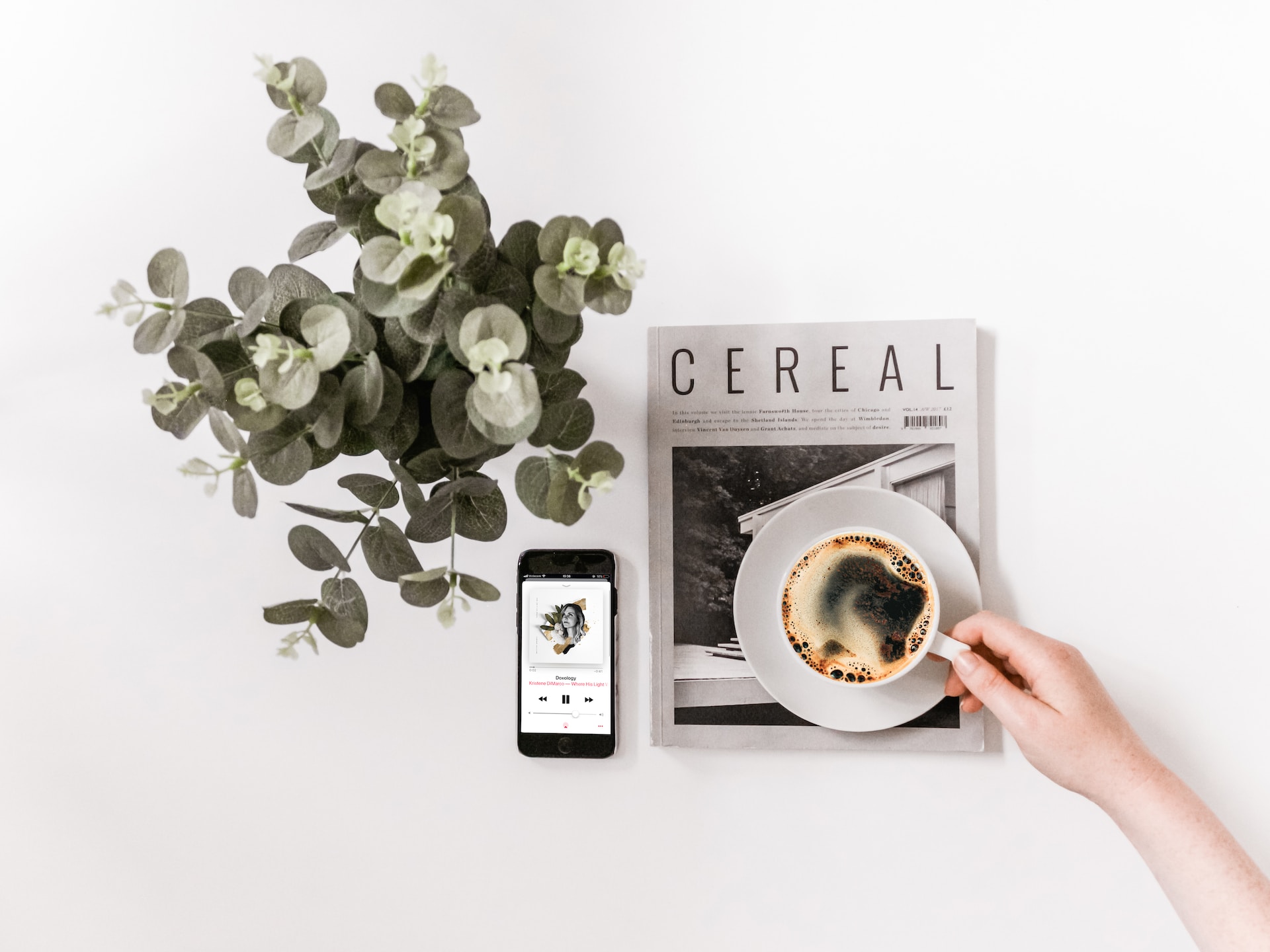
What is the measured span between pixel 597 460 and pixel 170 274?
1.13 ft

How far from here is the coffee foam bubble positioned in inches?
30.6

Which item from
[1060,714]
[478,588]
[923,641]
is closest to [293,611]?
[478,588]

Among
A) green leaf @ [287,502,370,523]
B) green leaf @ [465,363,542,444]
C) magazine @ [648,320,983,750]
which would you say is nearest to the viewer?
green leaf @ [465,363,542,444]

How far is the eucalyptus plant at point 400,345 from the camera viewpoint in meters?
0.51

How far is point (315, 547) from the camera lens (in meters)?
0.60

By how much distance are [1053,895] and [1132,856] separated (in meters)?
0.09

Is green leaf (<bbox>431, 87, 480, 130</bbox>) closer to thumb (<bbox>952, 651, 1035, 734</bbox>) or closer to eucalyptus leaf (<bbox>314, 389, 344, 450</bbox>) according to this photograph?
eucalyptus leaf (<bbox>314, 389, 344, 450</bbox>)

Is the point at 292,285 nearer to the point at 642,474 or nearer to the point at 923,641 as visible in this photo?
the point at 642,474

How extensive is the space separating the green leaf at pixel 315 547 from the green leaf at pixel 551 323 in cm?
23

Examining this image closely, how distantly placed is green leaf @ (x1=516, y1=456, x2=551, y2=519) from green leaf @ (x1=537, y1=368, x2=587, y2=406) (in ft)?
0.23

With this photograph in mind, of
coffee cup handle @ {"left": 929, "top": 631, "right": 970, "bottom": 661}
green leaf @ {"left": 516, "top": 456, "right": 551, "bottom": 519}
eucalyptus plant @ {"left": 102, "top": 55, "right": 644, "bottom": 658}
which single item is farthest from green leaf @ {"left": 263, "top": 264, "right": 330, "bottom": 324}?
coffee cup handle @ {"left": 929, "top": 631, "right": 970, "bottom": 661}

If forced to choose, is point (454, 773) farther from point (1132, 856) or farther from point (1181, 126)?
point (1181, 126)

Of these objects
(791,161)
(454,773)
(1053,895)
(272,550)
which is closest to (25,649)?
(272,550)

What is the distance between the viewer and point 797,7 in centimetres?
80
